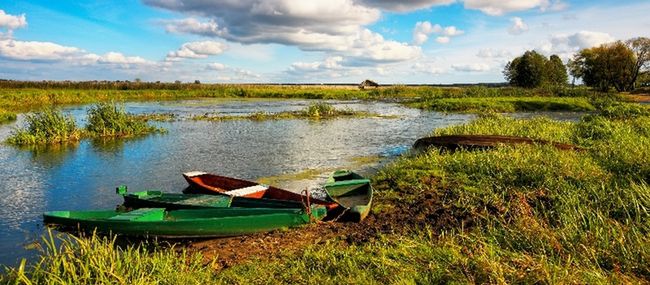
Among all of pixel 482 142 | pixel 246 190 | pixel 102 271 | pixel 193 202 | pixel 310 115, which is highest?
pixel 482 142

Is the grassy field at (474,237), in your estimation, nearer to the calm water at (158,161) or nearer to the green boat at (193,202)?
the green boat at (193,202)

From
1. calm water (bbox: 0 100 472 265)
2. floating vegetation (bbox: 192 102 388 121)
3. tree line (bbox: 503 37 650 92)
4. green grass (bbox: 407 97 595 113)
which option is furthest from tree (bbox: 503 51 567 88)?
calm water (bbox: 0 100 472 265)

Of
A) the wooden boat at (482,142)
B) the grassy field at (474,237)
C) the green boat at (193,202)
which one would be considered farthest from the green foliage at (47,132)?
the wooden boat at (482,142)

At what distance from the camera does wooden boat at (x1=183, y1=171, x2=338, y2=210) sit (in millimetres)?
12164

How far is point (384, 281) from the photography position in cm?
670

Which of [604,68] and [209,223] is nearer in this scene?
[209,223]

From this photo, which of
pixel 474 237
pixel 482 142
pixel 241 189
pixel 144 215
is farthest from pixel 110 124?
pixel 474 237

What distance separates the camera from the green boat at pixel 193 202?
38.9 ft

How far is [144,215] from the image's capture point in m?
11.0

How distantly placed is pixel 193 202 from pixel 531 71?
81.7 m

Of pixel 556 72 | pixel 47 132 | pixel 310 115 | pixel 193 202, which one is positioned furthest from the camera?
pixel 556 72

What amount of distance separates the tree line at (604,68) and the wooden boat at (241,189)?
7884 cm

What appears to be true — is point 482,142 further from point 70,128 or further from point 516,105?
point 516,105

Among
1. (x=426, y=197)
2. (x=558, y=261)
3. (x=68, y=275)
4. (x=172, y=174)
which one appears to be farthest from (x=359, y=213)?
(x=172, y=174)
